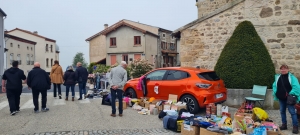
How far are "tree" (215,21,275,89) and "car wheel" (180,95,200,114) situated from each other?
2.28 metres

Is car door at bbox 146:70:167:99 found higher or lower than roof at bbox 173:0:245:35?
lower

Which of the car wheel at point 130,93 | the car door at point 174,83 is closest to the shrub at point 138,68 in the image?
the car wheel at point 130,93

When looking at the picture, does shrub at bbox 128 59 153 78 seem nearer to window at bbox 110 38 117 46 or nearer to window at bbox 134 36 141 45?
window at bbox 134 36 141 45

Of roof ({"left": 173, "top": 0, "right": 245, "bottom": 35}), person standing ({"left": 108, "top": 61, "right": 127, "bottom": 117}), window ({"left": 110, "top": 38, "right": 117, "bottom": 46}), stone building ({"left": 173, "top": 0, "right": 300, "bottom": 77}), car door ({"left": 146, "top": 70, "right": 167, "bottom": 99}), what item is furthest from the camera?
window ({"left": 110, "top": 38, "right": 117, "bottom": 46})

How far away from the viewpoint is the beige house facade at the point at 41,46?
166 ft

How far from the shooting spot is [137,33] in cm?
3622

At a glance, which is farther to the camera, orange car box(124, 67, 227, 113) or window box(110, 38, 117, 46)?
window box(110, 38, 117, 46)

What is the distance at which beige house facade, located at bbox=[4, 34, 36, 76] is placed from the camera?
130 feet

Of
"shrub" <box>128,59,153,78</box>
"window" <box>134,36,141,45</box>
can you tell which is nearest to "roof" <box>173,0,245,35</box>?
"shrub" <box>128,59,153,78</box>

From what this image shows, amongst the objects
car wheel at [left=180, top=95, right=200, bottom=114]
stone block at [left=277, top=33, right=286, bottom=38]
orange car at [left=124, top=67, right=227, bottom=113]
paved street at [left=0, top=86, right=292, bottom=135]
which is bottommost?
paved street at [left=0, top=86, right=292, bottom=135]

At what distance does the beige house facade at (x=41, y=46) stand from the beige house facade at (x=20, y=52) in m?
4.76

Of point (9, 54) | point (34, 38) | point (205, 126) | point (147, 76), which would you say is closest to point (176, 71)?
point (147, 76)

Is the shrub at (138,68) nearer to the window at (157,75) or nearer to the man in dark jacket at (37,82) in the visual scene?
the window at (157,75)

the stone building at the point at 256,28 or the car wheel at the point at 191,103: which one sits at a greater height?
the stone building at the point at 256,28
